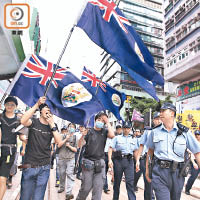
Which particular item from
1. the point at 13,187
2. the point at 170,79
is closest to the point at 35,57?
the point at 13,187

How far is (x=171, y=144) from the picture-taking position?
3.60 meters

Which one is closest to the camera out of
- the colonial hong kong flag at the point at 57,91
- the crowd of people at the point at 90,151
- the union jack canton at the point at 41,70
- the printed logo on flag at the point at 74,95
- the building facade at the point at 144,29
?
the crowd of people at the point at 90,151

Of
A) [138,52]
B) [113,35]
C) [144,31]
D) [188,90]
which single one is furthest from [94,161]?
[144,31]

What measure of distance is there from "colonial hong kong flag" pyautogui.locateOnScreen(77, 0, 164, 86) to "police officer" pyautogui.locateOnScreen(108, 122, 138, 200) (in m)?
1.90

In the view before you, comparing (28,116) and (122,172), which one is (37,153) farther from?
(122,172)

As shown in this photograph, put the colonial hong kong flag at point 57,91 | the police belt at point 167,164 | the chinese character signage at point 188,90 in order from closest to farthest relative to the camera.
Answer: the police belt at point 167,164 < the colonial hong kong flag at point 57,91 < the chinese character signage at point 188,90

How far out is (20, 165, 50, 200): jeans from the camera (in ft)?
10.8

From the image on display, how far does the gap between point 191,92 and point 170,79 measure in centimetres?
523

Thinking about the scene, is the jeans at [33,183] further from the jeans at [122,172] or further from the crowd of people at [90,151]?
the jeans at [122,172]

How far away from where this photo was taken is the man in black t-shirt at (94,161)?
14.0ft

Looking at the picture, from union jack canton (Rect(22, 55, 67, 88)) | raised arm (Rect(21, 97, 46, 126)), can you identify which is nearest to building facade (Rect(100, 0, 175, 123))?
union jack canton (Rect(22, 55, 67, 88))

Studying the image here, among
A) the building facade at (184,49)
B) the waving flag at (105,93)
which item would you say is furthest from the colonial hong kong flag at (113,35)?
the building facade at (184,49)

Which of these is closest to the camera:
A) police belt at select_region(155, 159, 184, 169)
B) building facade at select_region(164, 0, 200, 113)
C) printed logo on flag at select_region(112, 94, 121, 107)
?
police belt at select_region(155, 159, 184, 169)
